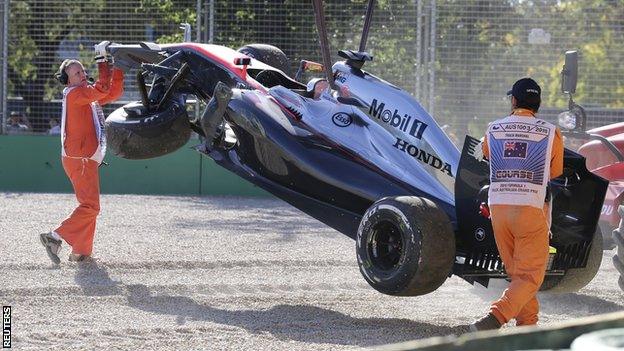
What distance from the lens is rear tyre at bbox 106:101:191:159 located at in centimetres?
1045

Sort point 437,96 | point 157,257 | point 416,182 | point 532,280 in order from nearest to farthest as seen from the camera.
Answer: point 532,280 → point 416,182 → point 157,257 → point 437,96

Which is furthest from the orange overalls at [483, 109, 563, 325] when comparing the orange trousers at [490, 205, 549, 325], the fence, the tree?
the tree

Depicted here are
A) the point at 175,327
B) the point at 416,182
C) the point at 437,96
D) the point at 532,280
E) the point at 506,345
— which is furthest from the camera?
the point at 437,96

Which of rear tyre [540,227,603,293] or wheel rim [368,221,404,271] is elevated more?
wheel rim [368,221,404,271]

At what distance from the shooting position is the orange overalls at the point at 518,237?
738 cm

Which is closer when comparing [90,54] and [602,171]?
[602,171]

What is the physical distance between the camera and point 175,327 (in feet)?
25.9

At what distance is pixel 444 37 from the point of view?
1812 cm

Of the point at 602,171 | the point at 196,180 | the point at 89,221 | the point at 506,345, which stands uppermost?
the point at 506,345

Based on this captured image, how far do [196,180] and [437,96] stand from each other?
4.42 m

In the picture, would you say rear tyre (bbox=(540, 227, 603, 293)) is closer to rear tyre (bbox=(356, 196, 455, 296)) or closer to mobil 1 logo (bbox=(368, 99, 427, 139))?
rear tyre (bbox=(356, 196, 455, 296))

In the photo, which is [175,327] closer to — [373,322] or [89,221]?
[373,322]

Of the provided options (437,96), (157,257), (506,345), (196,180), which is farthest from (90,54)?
(506,345)

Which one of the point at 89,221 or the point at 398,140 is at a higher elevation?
the point at 398,140
